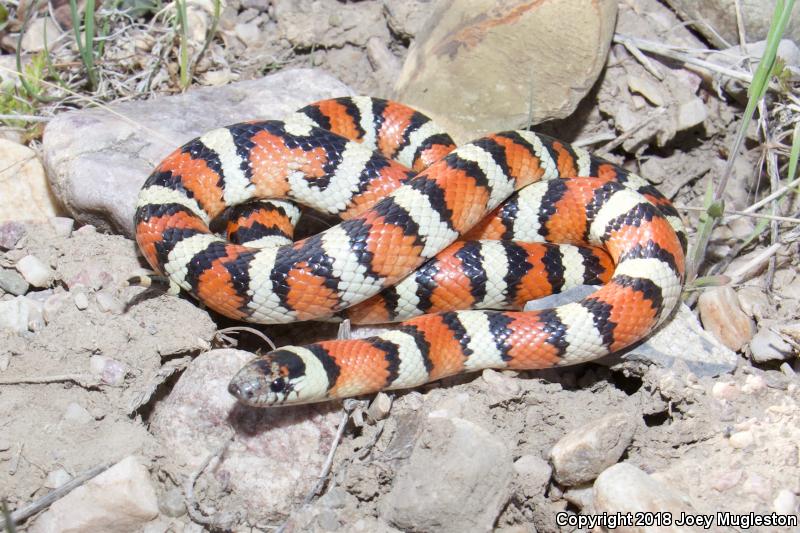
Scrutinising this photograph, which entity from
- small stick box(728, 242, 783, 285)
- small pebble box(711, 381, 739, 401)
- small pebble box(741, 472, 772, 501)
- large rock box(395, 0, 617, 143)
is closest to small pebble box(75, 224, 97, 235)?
large rock box(395, 0, 617, 143)

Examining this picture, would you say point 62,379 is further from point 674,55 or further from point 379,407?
point 674,55

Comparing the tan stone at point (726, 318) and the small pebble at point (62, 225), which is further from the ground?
the tan stone at point (726, 318)

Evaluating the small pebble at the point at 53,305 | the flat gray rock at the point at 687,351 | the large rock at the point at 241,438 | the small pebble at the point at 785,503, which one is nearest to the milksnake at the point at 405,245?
the flat gray rock at the point at 687,351

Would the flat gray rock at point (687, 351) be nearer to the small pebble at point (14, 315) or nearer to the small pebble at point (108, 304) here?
the small pebble at point (108, 304)

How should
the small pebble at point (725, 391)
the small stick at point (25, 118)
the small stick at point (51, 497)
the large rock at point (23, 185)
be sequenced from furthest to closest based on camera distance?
the small stick at point (25, 118), the large rock at point (23, 185), the small pebble at point (725, 391), the small stick at point (51, 497)

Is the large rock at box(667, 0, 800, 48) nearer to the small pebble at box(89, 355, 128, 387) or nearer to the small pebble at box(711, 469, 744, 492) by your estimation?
the small pebble at box(711, 469, 744, 492)

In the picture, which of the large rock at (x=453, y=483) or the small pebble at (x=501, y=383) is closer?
the large rock at (x=453, y=483)

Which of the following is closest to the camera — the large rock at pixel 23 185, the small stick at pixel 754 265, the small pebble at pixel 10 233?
the small pebble at pixel 10 233
